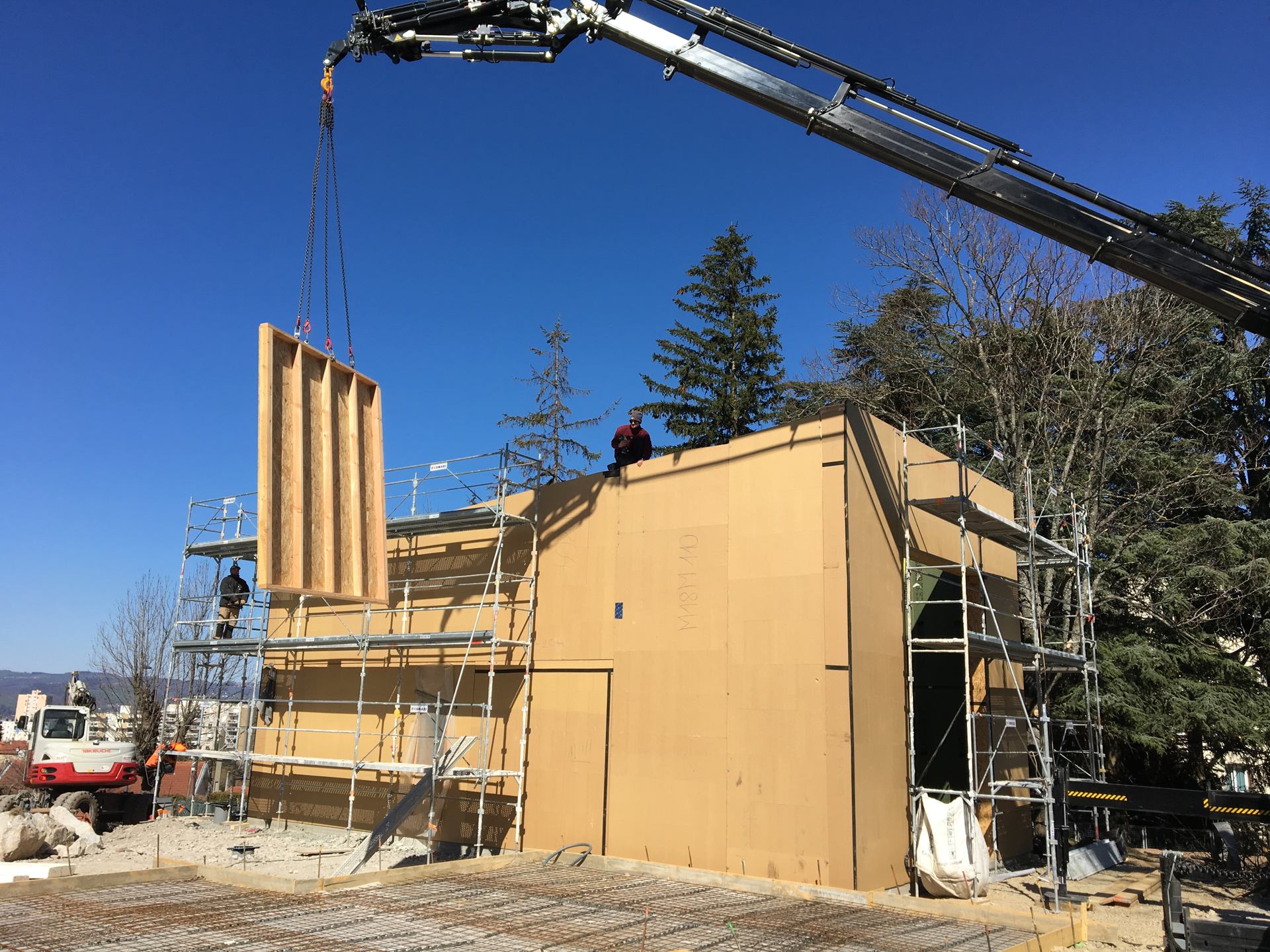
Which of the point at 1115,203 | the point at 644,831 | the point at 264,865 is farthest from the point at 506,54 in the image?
the point at 264,865

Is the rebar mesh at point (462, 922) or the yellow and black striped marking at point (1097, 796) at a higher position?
the yellow and black striped marking at point (1097, 796)

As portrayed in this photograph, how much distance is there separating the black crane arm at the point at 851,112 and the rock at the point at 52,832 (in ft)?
41.9

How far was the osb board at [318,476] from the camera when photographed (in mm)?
11125

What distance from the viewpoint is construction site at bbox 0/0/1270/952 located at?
9273 mm

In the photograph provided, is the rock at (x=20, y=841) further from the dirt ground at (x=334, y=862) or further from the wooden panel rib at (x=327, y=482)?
the wooden panel rib at (x=327, y=482)

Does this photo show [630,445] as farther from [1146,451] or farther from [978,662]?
[1146,451]

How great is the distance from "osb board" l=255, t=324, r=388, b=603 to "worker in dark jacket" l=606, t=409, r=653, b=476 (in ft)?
11.9

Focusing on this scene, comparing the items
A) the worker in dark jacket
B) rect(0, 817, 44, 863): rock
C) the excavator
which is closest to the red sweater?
the worker in dark jacket

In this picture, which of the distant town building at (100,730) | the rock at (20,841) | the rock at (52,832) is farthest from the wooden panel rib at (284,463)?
the distant town building at (100,730)

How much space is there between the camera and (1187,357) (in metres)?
23.6

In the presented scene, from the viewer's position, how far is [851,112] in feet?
33.8

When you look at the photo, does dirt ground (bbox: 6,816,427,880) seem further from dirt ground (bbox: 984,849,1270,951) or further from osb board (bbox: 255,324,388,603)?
dirt ground (bbox: 984,849,1270,951)

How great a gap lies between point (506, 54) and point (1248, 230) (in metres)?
23.1

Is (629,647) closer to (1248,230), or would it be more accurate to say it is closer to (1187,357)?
(1187,357)
